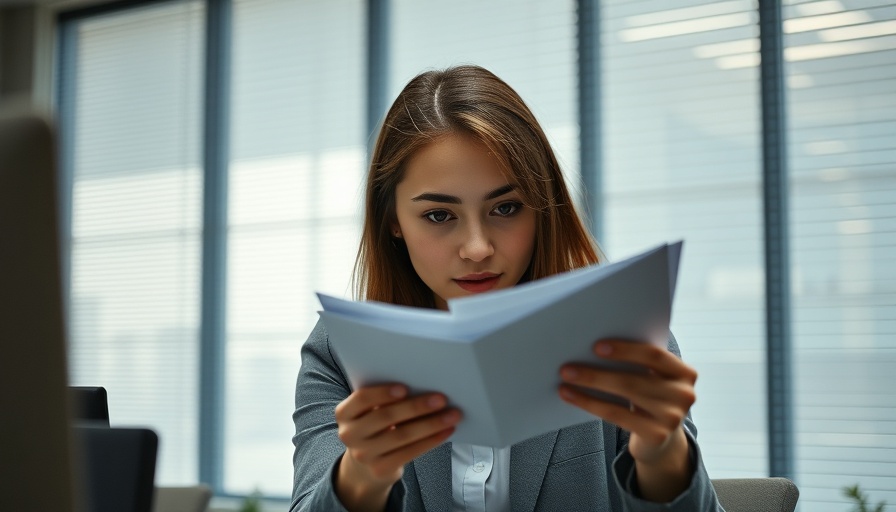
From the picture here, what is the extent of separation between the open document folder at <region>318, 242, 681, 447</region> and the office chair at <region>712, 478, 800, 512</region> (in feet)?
1.74

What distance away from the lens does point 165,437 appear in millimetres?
4992

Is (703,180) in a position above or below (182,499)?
above

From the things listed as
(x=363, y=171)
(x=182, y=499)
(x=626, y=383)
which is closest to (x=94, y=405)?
(x=626, y=383)

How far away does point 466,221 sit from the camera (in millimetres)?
1430

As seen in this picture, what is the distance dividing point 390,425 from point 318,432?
0.43 metres

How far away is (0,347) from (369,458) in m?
0.59

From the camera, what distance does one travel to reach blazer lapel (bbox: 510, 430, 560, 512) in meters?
1.40

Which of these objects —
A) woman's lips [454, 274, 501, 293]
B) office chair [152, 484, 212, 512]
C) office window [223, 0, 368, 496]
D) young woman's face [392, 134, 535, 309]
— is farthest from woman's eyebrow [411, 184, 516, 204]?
office window [223, 0, 368, 496]

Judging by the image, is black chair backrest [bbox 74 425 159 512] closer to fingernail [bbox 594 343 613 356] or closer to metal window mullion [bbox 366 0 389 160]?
fingernail [bbox 594 343 613 356]

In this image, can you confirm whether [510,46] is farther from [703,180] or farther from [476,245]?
[476,245]

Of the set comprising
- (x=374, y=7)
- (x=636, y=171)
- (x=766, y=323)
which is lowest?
(x=766, y=323)

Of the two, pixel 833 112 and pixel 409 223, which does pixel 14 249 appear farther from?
pixel 833 112

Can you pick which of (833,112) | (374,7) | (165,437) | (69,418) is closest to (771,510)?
(69,418)

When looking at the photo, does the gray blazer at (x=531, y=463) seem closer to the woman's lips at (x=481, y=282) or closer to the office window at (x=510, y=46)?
the woman's lips at (x=481, y=282)
